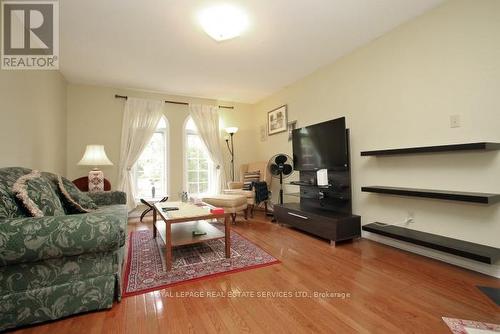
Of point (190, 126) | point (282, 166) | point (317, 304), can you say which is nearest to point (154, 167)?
point (190, 126)

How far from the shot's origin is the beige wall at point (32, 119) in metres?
2.06

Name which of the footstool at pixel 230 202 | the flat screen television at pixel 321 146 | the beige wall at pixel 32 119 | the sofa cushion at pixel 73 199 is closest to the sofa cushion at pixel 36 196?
the sofa cushion at pixel 73 199

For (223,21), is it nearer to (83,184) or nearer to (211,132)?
(211,132)

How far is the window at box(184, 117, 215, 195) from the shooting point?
478 cm

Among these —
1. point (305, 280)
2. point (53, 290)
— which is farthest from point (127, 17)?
point (305, 280)

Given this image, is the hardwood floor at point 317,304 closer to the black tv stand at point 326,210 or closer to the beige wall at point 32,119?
the black tv stand at point 326,210

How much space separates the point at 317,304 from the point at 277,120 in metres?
3.56

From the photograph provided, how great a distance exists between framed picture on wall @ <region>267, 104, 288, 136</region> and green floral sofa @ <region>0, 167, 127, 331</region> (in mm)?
3478

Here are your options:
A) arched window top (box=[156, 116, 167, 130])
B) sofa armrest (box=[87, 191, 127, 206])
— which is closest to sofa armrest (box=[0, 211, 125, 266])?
sofa armrest (box=[87, 191, 127, 206])

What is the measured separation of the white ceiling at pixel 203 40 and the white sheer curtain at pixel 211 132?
0.78 meters

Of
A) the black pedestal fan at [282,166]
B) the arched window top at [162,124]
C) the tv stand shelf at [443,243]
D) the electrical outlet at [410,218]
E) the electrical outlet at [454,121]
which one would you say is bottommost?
the tv stand shelf at [443,243]

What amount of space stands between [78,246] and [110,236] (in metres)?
0.16

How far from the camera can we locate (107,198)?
9.66 feet

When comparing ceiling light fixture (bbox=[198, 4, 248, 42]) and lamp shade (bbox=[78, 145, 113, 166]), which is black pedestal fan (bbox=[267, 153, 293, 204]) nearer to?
ceiling light fixture (bbox=[198, 4, 248, 42])
